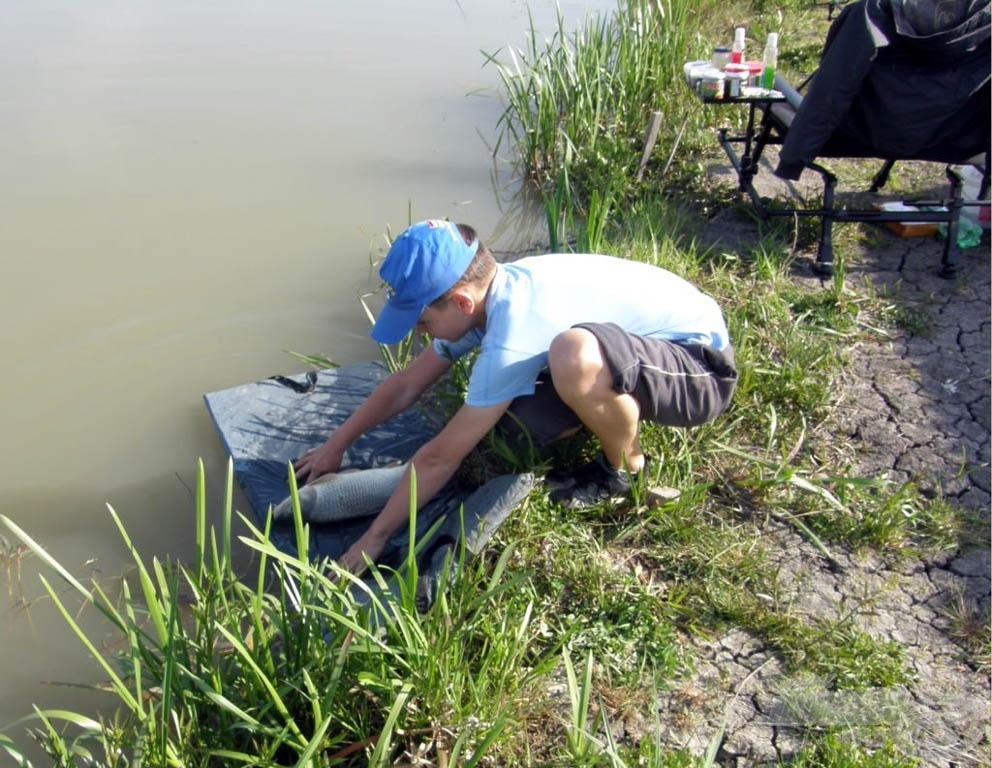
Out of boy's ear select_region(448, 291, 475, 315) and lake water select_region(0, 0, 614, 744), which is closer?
boy's ear select_region(448, 291, 475, 315)

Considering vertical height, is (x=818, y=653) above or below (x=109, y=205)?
below

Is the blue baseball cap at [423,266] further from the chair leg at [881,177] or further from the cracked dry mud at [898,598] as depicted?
the chair leg at [881,177]

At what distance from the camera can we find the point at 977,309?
3.96 meters

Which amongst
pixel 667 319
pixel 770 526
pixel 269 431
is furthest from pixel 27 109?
pixel 770 526

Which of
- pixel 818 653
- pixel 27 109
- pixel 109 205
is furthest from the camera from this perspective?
pixel 27 109

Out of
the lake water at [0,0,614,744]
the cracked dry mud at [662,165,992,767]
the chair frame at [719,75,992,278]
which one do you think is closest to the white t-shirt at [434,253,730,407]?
the cracked dry mud at [662,165,992,767]

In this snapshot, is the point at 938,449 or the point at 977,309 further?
the point at 977,309

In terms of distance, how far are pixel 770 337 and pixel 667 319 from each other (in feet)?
3.20

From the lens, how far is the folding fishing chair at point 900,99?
3.89 metres

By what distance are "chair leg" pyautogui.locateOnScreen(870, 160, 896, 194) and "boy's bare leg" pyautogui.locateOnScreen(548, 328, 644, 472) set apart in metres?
2.70

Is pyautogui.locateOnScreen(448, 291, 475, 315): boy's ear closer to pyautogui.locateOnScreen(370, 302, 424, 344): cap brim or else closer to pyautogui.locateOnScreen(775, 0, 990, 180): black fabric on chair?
pyautogui.locateOnScreen(370, 302, 424, 344): cap brim

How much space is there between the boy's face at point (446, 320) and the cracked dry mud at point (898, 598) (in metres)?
1.03

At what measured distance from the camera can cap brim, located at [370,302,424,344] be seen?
263cm

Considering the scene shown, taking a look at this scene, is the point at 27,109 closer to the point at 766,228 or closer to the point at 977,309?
the point at 766,228
